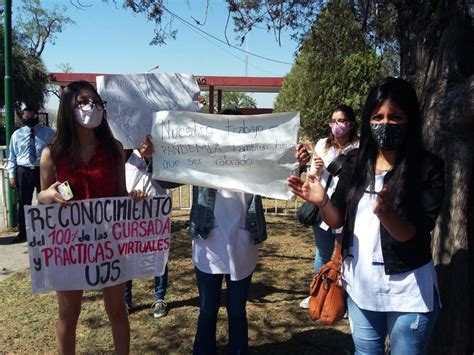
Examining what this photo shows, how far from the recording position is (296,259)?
6.21 metres

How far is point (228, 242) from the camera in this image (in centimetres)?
293

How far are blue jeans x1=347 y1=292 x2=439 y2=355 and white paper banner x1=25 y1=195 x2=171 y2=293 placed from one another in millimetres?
1389

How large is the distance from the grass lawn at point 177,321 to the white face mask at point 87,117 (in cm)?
188

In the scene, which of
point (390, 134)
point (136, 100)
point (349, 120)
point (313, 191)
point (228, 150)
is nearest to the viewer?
point (390, 134)

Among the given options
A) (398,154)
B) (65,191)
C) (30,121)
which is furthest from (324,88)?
(398,154)

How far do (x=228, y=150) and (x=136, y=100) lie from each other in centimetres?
79

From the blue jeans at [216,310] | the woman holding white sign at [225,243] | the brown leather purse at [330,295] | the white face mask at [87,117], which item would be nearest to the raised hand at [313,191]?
the brown leather purse at [330,295]

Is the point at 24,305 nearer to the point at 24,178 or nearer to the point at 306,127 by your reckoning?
the point at 24,178

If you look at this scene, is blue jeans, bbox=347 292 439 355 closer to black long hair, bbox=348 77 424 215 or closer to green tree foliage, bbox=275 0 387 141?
black long hair, bbox=348 77 424 215

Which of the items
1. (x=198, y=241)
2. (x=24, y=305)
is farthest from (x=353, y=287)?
(x=24, y=305)

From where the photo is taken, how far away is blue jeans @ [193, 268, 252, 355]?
9.87 feet

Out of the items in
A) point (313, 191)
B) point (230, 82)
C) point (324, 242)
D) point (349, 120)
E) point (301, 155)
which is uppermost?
point (230, 82)

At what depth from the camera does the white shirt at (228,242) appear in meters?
2.93

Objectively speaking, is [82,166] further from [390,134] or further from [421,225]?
[421,225]
